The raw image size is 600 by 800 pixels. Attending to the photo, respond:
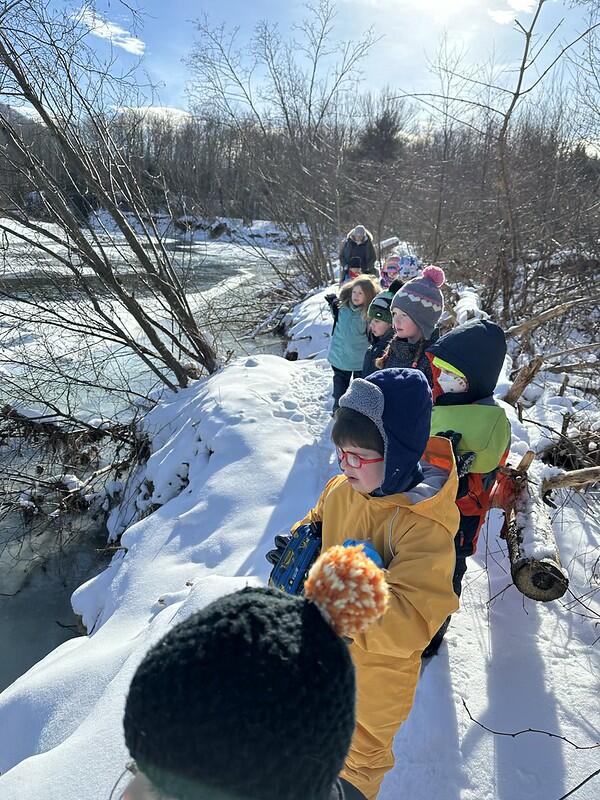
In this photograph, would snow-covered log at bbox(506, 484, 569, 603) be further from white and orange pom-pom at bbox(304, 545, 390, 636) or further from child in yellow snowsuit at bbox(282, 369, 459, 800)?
white and orange pom-pom at bbox(304, 545, 390, 636)

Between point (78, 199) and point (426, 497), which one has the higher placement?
point (78, 199)

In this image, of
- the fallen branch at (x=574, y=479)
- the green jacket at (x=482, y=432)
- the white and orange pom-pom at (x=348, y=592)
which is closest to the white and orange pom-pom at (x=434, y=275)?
the green jacket at (x=482, y=432)

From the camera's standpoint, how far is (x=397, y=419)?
143 centimetres

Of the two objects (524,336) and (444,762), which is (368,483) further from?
(524,336)

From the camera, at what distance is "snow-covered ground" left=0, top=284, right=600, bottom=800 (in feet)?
5.94

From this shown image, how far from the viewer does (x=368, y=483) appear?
146 centimetres

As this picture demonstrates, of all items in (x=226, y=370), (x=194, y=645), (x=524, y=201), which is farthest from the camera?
(x=524, y=201)

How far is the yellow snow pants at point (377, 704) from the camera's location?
56.4 inches

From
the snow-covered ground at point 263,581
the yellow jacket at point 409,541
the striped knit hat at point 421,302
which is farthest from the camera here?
the striped knit hat at point 421,302

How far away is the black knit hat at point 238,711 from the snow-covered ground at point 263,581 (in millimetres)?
1434

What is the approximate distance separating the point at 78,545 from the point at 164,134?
793cm

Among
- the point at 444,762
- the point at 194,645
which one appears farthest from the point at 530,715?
the point at 194,645

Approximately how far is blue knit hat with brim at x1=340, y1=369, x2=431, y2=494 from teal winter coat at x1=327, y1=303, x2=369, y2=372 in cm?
293

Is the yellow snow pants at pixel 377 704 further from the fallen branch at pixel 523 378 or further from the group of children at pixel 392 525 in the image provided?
the fallen branch at pixel 523 378
